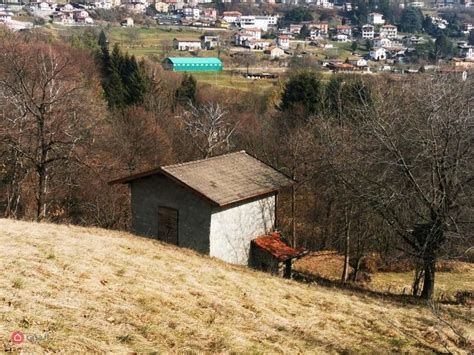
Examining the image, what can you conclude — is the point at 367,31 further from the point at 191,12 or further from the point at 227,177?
the point at 227,177

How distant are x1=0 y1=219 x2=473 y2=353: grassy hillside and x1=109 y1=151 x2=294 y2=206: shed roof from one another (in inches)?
103

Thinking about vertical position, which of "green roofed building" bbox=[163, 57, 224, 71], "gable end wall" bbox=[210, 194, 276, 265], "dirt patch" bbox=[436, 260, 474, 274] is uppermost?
"green roofed building" bbox=[163, 57, 224, 71]

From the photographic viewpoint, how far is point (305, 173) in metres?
27.6

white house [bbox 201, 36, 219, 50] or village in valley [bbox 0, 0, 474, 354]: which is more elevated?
white house [bbox 201, 36, 219, 50]

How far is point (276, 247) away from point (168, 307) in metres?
9.30

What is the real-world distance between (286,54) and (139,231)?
105 m

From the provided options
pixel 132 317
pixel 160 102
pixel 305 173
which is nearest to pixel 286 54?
pixel 160 102

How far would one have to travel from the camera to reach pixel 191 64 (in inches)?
3327

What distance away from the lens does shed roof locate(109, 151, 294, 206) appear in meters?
16.0

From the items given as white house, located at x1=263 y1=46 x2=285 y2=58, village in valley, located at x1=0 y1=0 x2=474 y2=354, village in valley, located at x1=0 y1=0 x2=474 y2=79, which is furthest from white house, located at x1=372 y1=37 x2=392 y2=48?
village in valley, located at x1=0 y1=0 x2=474 y2=354

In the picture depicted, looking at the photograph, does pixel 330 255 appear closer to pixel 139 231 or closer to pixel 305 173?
pixel 305 173

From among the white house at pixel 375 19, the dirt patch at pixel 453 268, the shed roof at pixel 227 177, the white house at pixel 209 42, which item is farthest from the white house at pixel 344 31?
the shed roof at pixel 227 177

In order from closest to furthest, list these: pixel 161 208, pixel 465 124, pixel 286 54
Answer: pixel 465 124 < pixel 161 208 < pixel 286 54

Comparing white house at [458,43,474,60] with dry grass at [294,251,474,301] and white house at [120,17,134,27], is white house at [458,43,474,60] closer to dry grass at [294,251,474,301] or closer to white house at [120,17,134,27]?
white house at [120,17,134,27]
